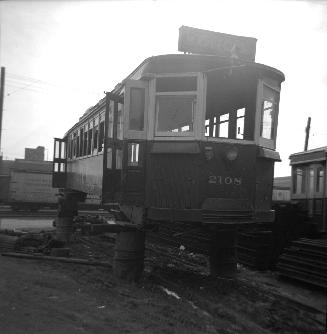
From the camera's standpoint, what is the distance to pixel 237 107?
866 centimetres

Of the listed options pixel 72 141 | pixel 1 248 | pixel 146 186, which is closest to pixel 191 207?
pixel 146 186

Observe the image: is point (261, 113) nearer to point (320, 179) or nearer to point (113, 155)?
point (113, 155)

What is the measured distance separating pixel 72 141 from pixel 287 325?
1077 centimetres

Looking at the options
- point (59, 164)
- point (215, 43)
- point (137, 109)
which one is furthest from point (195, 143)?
point (59, 164)

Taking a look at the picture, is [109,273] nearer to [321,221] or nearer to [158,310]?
[158,310]

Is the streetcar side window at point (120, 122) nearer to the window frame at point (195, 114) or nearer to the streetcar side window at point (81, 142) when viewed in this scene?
the window frame at point (195, 114)

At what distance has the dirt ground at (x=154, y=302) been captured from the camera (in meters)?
5.84

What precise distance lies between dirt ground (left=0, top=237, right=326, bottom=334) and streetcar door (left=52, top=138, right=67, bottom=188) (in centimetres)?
677

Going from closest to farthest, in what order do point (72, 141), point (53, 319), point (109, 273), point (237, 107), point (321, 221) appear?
point (53, 319), point (237, 107), point (109, 273), point (321, 221), point (72, 141)

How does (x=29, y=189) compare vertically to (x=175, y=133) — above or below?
below

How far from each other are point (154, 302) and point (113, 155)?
8.83ft

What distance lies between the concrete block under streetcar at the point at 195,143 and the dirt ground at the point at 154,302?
1139mm

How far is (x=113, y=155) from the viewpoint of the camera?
8.43 meters

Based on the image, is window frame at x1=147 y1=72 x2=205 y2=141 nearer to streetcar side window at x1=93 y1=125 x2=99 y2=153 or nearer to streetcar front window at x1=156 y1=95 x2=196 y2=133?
streetcar front window at x1=156 y1=95 x2=196 y2=133
